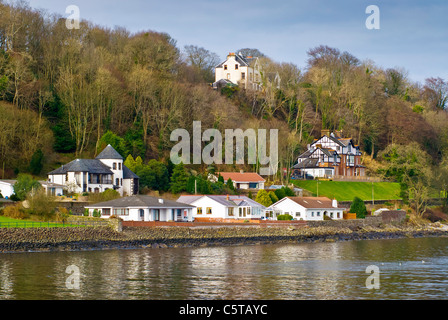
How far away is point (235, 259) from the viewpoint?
47.8 meters

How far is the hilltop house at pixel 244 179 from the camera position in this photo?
8644 centimetres

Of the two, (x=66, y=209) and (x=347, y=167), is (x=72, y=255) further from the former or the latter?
(x=347, y=167)

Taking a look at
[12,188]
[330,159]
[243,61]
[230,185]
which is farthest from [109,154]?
[243,61]

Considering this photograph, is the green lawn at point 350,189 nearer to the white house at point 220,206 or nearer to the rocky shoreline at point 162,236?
the rocky shoreline at point 162,236

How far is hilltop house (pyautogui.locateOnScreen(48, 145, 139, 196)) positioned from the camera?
69.9 meters

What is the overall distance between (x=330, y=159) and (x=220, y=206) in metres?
42.7

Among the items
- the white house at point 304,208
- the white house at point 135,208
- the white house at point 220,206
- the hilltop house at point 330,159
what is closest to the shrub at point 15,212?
the white house at point 135,208

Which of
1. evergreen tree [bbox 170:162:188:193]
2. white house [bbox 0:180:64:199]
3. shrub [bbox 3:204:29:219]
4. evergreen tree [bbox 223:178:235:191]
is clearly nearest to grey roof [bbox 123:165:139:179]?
evergreen tree [bbox 170:162:188:193]

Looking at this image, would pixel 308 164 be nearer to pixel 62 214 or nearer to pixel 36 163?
pixel 36 163

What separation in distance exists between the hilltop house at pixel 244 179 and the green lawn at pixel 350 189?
917 cm

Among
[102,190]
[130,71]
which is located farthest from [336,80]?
[102,190]

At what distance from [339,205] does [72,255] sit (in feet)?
149

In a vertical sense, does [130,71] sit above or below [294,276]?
above

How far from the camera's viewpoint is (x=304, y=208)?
75188mm
